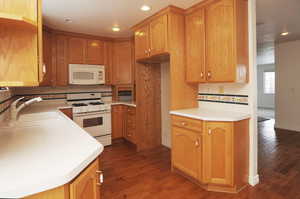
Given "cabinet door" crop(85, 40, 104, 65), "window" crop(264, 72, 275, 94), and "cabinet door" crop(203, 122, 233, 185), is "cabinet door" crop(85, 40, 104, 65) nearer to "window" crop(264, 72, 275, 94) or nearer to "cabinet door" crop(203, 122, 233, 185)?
"cabinet door" crop(203, 122, 233, 185)

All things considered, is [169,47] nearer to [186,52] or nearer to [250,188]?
[186,52]

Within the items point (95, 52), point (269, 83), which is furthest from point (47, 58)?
point (269, 83)

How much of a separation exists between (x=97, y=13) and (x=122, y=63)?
1492 millimetres

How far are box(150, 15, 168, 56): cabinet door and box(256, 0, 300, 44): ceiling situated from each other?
51.6 inches

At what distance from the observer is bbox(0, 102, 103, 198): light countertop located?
0.66 meters

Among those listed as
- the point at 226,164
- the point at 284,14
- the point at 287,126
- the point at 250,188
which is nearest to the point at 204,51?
the point at 226,164

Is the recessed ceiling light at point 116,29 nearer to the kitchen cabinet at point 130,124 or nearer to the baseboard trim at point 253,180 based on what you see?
the kitchen cabinet at point 130,124

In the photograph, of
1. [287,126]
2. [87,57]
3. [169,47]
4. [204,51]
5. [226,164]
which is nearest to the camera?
[226,164]

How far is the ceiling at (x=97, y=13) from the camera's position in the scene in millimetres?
2266

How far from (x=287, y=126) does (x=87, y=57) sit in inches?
212

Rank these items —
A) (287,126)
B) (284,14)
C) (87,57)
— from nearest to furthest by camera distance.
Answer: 1. (284,14)
2. (87,57)
3. (287,126)

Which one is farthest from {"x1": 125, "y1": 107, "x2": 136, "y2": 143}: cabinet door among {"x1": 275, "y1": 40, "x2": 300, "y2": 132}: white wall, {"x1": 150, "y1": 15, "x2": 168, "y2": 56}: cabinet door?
{"x1": 275, "y1": 40, "x2": 300, "y2": 132}: white wall

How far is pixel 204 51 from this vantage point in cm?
229

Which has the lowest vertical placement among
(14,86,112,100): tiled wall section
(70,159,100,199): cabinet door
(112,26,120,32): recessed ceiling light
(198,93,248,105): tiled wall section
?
(70,159,100,199): cabinet door
